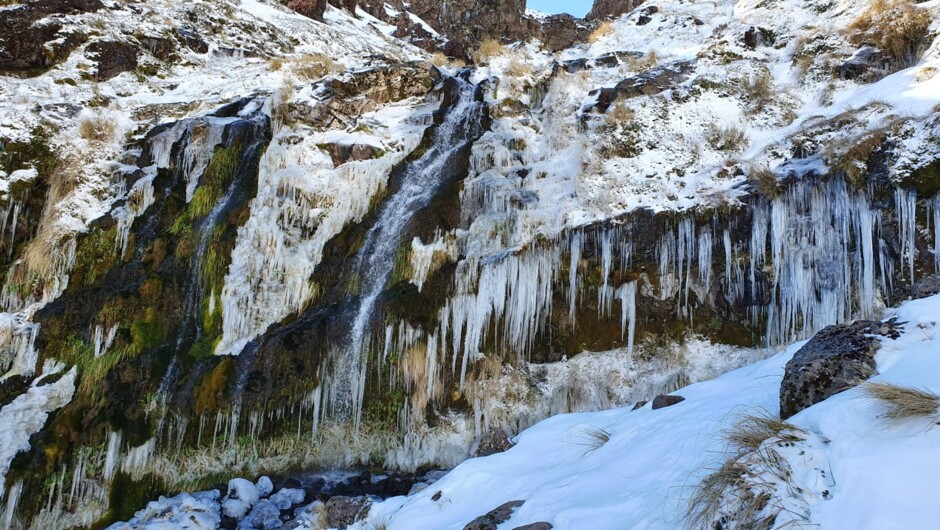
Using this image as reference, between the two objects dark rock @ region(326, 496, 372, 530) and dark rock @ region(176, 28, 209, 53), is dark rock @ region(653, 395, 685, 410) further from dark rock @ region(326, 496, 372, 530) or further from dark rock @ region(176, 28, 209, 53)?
dark rock @ region(176, 28, 209, 53)

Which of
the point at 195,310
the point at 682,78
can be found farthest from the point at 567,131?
the point at 195,310

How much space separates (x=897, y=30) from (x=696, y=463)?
13032mm

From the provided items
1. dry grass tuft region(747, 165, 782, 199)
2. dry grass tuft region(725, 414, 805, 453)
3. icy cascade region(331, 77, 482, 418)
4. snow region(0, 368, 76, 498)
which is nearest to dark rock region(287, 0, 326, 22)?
icy cascade region(331, 77, 482, 418)

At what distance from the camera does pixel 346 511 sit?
6953mm

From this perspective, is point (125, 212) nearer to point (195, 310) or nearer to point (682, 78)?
point (195, 310)

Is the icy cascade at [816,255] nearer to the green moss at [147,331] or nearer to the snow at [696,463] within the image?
the snow at [696,463]

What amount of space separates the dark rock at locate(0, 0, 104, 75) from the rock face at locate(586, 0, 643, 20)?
89.9 feet

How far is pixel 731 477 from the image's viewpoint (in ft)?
10.6

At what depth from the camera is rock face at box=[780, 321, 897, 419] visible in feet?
12.6

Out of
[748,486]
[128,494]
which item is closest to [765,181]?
[748,486]

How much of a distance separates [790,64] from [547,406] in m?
10.3

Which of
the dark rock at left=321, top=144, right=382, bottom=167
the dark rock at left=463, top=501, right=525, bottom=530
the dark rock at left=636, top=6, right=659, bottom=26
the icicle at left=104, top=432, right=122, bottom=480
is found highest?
the dark rock at left=636, top=6, right=659, bottom=26

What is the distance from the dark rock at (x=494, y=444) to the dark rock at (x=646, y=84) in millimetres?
10150

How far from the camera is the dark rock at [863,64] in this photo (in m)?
12.8
